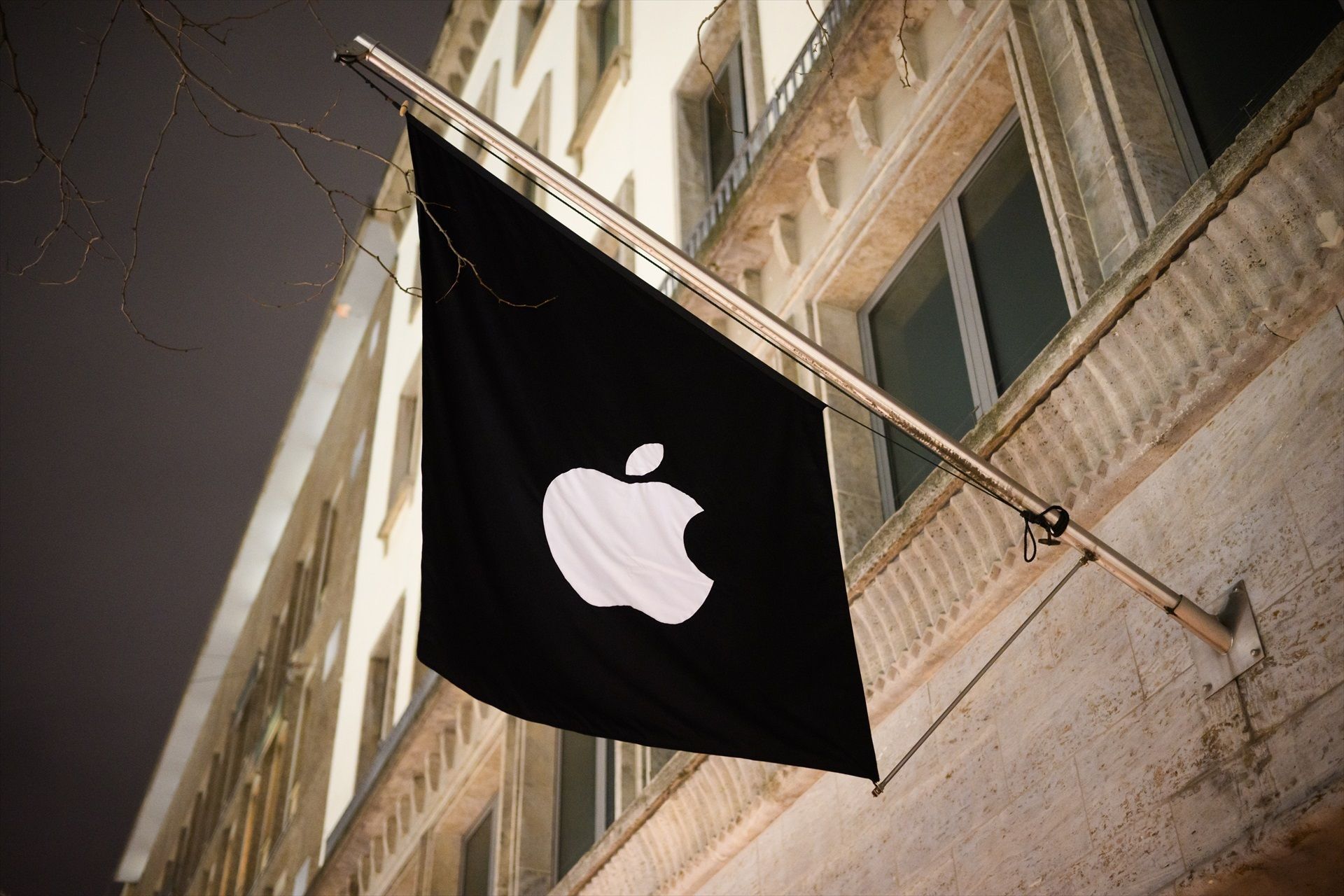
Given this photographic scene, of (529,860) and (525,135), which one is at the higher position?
(525,135)

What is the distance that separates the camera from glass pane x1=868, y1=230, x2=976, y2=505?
8.45 m

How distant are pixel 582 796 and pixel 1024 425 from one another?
723 cm

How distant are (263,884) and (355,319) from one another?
13.6 meters

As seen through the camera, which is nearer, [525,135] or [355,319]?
[525,135]

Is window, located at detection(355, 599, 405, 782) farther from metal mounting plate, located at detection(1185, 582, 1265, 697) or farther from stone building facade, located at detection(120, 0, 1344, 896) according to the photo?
metal mounting plate, located at detection(1185, 582, 1265, 697)

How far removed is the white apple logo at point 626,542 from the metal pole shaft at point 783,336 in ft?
2.39

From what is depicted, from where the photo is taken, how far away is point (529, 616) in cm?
547

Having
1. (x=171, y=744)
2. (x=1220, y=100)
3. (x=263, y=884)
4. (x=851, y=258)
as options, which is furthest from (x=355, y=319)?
(x=1220, y=100)

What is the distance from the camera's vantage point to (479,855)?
14.6 m

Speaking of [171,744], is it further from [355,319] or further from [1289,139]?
[1289,139]

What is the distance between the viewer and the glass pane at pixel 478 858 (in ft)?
46.8

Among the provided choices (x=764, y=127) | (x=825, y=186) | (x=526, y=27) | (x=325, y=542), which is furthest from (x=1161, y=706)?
(x=325, y=542)

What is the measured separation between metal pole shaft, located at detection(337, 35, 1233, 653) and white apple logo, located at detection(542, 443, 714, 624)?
2.39ft

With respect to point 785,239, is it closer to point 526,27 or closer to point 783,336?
point 783,336
